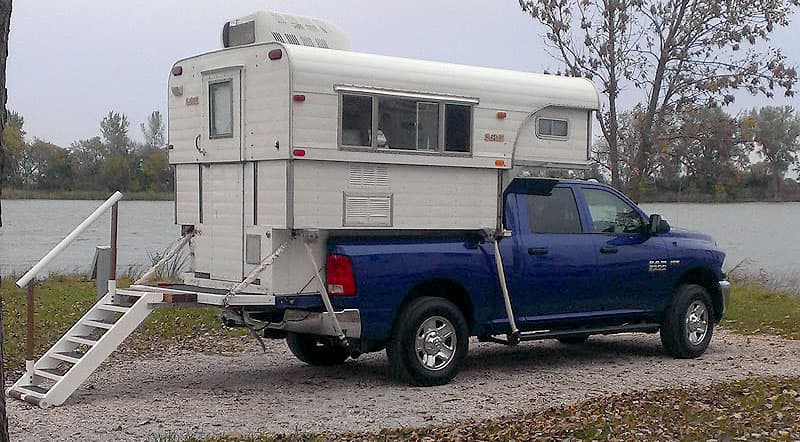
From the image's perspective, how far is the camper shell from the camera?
915 cm

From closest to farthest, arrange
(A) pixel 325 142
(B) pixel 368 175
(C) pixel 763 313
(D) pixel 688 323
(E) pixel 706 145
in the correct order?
(A) pixel 325 142 → (B) pixel 368 175 → (D) pixel 688 323 → (C) pixel 763 313 → (E) pixel 706 145

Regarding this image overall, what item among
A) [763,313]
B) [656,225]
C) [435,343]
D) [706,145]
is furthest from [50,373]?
[706,145]

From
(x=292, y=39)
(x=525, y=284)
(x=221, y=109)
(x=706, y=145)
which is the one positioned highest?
(x=292, y=39)

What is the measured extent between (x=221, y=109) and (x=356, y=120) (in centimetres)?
130

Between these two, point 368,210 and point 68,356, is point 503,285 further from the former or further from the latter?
point 68,356

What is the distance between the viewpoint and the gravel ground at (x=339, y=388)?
26.7ft

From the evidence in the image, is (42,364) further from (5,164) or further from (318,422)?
(5,164)

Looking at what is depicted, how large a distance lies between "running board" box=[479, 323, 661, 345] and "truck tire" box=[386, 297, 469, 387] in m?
0.60

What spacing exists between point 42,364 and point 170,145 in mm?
2414

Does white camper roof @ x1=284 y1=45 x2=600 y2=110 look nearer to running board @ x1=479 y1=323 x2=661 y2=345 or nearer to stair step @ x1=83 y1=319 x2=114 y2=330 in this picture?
running board @ x1=479 y1=323 x2=661 y2=345

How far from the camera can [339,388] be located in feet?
32.1

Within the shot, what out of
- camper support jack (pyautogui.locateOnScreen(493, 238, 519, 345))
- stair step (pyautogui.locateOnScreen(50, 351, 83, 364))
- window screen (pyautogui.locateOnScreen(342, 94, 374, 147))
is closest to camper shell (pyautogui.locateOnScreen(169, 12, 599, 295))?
window screen (pyautogui.locateOnScreen(342, 94, 374, 147))

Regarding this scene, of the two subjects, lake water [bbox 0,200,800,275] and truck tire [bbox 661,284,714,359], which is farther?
lake water [bbox 0,200,800,275]

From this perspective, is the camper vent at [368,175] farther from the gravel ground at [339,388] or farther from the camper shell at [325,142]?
the gravel ground at [339,388]
